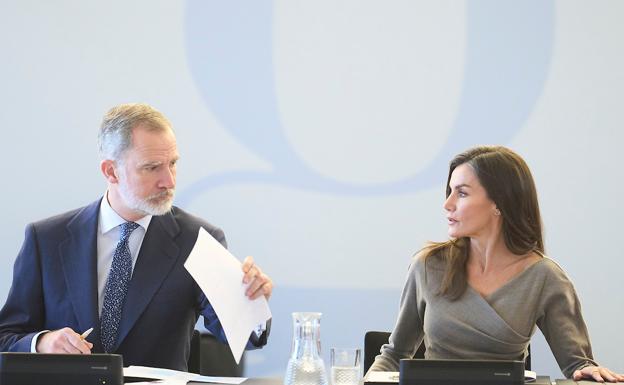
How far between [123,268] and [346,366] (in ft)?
3.03

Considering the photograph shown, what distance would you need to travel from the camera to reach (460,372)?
6.70ft

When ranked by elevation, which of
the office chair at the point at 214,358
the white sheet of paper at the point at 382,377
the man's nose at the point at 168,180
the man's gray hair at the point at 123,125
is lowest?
the office chair at the point at 214,358

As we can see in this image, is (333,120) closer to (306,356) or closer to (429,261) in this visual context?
(429,261)

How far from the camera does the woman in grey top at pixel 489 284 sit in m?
2.77

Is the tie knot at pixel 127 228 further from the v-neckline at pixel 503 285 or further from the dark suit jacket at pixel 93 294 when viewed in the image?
the v-neckline at pixel 503 285

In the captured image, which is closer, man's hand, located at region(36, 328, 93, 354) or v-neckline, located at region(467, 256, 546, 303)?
man's hand, located at region(36, 328, 93, 354)

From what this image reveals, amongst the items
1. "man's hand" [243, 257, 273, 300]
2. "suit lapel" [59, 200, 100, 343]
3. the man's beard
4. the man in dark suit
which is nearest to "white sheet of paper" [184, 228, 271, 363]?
"man's hand" [243, 257, 273, 300]

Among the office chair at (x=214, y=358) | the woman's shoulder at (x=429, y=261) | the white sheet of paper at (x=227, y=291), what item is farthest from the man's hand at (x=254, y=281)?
the office chair at (x=214, y=358)

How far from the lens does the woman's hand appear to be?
242 cm

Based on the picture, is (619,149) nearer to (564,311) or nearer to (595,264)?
(595,264)

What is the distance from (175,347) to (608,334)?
2.08m

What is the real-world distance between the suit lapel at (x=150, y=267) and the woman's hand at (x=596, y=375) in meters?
1.29

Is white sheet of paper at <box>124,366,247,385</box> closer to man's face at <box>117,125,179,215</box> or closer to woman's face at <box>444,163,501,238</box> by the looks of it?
man's face at <box>117,125,179,215</box>

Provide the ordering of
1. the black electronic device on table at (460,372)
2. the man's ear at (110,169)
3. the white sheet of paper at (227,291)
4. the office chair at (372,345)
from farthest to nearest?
the office chair at (372,345) < the man's ear at (110,169) < the white sheet of paper at (227,291) < the black electronic device on table at (460,372)
